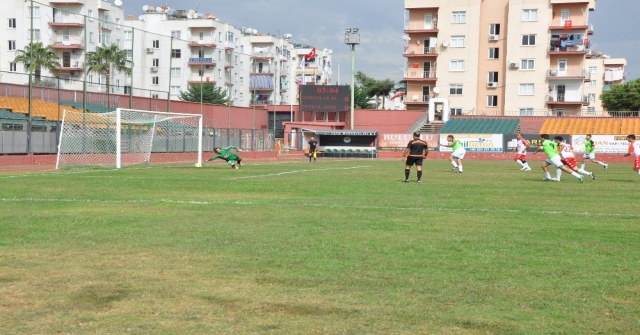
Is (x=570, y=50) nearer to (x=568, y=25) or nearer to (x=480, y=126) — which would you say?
Answer: (x=568, y=25)

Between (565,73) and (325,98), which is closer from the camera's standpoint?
(325,98)

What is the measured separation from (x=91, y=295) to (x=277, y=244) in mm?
3906

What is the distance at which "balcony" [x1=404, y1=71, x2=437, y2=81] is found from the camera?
298 ft

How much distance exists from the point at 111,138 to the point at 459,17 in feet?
186

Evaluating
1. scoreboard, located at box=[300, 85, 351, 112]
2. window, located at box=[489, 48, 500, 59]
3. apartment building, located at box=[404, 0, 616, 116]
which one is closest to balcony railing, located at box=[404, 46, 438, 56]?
apartment building, located at box=[404, 0, 616, 116]

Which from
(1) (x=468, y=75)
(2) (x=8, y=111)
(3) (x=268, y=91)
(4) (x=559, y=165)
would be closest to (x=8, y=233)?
(4) (x=559, y=165)

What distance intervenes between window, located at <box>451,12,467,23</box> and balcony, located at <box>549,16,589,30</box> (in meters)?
9.07

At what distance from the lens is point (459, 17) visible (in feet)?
290

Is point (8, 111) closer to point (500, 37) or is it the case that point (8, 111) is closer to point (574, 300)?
point (574, 300)

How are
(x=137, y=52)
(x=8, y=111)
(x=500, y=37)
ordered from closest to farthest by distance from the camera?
1. (x=8, y=111)
2. (x=137, y=52)
3. (x=500, y=37)

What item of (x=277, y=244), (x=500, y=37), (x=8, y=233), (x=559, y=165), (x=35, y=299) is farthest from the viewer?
(x=500, y=37)

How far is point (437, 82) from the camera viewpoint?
9056cm

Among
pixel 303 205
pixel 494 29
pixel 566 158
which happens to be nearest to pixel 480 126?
pixel 494 29

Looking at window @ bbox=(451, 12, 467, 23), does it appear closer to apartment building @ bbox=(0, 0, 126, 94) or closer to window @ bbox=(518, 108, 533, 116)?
window @ bbox=(518, 108, 533, 116)
